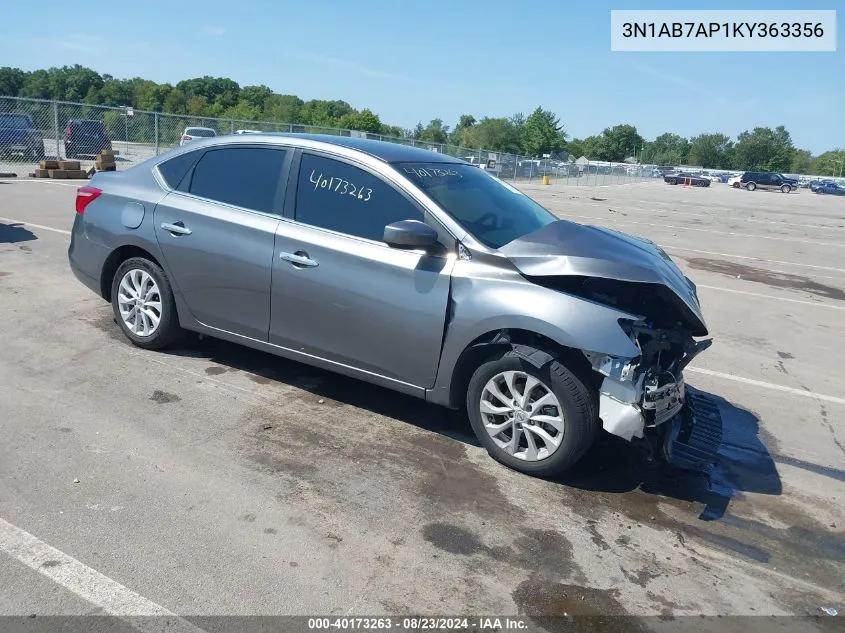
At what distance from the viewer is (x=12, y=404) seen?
4.52 m

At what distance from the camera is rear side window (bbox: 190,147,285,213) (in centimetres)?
499

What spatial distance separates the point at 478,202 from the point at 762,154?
135 metres

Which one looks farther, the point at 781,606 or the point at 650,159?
the point at 650,159

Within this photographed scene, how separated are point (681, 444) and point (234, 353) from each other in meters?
3.46

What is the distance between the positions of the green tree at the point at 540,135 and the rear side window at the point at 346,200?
95.2 meters

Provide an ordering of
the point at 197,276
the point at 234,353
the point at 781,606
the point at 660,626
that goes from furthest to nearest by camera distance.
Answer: the point at 234,353 < the point at 197,276 < the point at 781,606 < the point at 660,626

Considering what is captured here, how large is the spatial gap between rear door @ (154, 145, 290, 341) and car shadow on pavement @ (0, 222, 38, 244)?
5173 millimetres

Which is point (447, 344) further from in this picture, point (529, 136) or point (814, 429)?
point (529, 136)

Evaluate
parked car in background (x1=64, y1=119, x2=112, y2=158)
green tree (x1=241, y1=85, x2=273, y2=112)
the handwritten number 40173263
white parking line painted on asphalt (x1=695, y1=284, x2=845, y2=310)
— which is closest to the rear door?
the handwritten number 40173263

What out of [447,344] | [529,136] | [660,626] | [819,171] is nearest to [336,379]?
[447,344]

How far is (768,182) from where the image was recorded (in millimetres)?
65000

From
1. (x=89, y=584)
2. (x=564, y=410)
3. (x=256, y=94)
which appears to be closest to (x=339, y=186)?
(x=564, y=410)

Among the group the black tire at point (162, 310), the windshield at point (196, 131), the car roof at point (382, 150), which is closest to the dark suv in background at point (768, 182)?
the windshield at point (196, 131)

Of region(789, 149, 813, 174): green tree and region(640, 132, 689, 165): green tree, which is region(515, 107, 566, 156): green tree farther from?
region(789, 149, 813, 174): green tree
